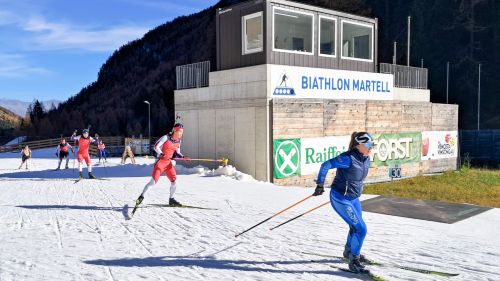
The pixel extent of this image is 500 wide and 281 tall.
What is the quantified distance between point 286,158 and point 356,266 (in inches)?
418

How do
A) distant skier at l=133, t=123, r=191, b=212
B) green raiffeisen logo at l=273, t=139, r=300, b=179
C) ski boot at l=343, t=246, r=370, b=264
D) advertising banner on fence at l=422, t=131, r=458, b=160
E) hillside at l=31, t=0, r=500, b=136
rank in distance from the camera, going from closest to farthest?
ski boot at l=343, t=246, r=370, b=264 < distant skier at l=133, t=123, r=191, b=212 < green raiffeisen logo at l=273, t=139, r=300, b=179 < advertising banner on fence at l=422, t=131, r=458, b=160 < hillside at l=31, t=0, r=500, b=136

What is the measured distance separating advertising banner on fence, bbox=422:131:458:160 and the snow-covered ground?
1231 centimetres

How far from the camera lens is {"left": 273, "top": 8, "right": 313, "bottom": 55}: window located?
17547mm

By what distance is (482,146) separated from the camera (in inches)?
1267

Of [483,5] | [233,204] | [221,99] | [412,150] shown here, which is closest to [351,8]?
[483,5]

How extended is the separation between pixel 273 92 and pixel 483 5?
185ft

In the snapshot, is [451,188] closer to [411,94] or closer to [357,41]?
[411,94]

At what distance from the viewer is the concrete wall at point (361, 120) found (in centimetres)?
1658

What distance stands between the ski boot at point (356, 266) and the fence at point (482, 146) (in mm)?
29712

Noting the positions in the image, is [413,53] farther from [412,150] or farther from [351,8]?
Result: [412,150]

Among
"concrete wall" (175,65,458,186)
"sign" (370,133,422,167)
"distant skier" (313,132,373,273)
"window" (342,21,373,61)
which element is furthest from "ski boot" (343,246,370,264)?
"window" (342,21,373,61)

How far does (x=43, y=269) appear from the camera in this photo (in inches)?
229

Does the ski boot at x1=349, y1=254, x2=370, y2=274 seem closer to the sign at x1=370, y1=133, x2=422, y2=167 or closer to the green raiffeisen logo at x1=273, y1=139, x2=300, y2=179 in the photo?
the green raiffeisen logo at x1=273, y1=139, x2=300, y2=179

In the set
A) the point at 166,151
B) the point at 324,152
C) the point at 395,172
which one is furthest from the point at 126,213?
the point at 395,172
